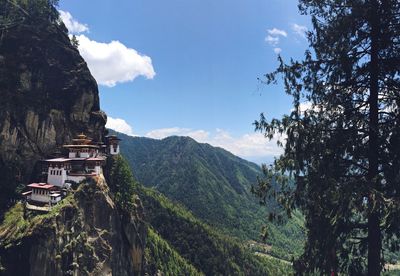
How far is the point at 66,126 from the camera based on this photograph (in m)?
84.2

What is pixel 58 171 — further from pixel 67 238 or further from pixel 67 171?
pixel 67 238

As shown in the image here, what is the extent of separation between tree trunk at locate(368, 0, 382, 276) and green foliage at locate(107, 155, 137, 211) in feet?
246

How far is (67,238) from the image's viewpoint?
62.4 meters

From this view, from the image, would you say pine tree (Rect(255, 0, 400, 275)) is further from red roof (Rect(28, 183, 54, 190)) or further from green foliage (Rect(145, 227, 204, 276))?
green foliage (Rect(145, 227, 204, 276))

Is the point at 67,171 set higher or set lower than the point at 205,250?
higher

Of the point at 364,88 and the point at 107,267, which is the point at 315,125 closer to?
the point at 364,88

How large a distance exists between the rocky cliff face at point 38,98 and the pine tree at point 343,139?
229 ft

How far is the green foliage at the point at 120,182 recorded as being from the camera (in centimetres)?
8331

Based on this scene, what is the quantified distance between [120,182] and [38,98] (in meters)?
28.3

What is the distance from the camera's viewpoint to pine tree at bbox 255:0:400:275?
12758 millimetres

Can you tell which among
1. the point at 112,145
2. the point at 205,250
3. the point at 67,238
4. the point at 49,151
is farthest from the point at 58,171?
the point at 205,250

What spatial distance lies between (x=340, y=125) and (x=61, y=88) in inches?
3346

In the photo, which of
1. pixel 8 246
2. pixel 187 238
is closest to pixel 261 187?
pixel 8 246

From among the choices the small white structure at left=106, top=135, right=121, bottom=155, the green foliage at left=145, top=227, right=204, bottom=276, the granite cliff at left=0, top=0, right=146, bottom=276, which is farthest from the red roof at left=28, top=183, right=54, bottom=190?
the green foliage at left=145, top=227, right=204, bottom=276
